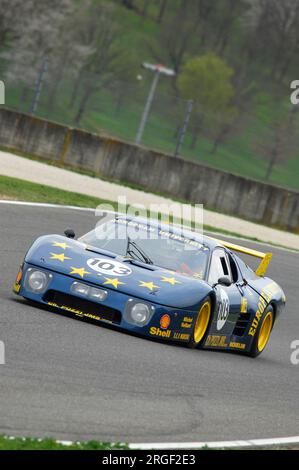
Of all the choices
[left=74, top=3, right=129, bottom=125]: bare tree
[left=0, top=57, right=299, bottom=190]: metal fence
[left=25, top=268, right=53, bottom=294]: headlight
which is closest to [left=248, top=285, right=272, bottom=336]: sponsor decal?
[left=25, top=268, right=53, bottom=294]: headlight

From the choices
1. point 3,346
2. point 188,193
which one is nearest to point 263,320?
point 3,346

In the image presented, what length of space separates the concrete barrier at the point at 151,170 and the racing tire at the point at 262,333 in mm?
13493

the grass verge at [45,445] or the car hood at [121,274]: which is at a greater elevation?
the car hood at [121,274]

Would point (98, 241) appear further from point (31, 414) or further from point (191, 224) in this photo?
point (191, 224)

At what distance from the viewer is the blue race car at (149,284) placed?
955cm

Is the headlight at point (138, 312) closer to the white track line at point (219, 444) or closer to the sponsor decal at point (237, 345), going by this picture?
the sponsor decal at point (237, 345)

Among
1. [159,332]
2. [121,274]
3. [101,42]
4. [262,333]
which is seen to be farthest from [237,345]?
[101,42]

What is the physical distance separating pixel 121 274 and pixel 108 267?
0.50 ft

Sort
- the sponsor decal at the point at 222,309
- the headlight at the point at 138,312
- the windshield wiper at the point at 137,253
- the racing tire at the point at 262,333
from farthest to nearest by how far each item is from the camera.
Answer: the racing tire at the point at 262,333 < the sponsor decal at the point at 222,309 < the windshield wiper at the point at 137,253 < the headlight at the point at 138,312

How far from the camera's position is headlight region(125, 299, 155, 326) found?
951 cm

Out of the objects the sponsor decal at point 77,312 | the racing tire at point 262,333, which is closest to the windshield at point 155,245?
the sponsor decal at point 77,312

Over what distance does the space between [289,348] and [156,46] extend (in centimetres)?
7480

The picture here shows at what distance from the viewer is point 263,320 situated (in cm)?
1159

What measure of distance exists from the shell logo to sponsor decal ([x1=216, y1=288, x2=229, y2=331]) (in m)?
0.93
